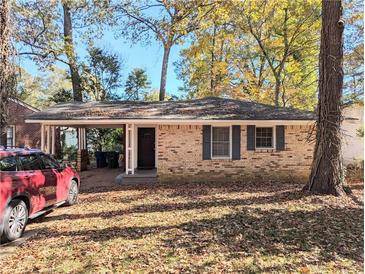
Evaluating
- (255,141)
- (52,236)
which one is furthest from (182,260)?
(255,141)

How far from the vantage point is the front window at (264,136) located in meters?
11.8

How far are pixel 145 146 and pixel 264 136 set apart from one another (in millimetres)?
5696

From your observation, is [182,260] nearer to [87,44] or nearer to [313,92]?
[87,44]

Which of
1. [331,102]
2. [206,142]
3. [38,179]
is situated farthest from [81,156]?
[331,102]

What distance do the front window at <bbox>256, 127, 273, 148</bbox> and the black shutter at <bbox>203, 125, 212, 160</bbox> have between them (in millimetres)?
2153

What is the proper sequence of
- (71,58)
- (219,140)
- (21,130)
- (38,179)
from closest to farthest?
(38,179)
(219,140)
(71,58)
(21,130)

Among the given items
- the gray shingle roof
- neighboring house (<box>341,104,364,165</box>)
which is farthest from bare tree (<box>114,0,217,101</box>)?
neighboring house (<box>341,104,364,165</box>)

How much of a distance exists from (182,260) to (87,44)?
19.9 m

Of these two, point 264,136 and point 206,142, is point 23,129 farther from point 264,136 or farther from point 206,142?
point 264,136

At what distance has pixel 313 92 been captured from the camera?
77.9 ft

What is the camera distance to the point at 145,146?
45.0 ft

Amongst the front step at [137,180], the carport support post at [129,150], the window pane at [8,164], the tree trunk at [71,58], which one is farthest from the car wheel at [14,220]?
the tree trunk at [71,58]

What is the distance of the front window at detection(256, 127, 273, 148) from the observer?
1176 centimetres

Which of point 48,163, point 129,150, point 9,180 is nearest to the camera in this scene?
point 9,180
